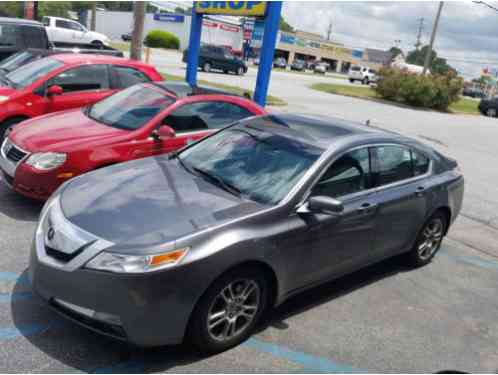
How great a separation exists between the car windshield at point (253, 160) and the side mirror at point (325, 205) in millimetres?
244

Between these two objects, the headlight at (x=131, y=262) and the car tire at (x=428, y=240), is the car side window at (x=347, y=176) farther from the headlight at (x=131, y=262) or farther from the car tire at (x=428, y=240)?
the headlight at (x=131, y=262)

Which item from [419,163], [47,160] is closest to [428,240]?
[419,163]

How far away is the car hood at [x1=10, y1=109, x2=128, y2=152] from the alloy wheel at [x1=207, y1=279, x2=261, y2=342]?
295 cm

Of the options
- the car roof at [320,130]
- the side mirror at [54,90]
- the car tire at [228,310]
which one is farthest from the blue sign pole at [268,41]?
the car tire at [228,310]

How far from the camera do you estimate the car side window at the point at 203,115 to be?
6535 millimetres

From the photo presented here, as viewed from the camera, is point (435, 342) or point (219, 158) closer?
point (435, 342)

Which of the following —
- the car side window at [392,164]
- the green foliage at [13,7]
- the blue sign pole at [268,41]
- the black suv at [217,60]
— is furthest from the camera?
the green foliage at [13,7]

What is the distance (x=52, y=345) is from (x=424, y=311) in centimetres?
332

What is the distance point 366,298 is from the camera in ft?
16.3

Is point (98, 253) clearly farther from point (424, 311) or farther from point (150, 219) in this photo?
point (424, 311)

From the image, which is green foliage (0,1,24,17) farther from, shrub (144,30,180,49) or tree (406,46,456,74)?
tree (406,46,456,74)

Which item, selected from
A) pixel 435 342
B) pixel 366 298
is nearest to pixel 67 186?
pixel 366 298

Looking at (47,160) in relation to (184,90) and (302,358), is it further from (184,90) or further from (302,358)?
(302,358)

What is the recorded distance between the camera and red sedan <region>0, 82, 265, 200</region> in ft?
18.5
